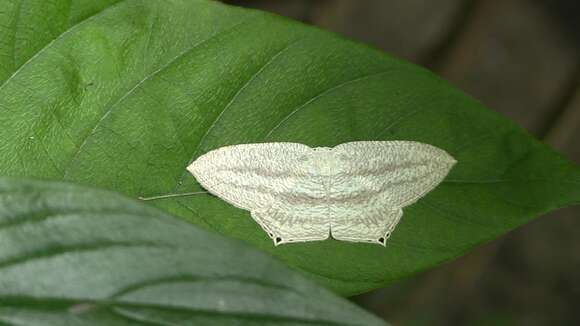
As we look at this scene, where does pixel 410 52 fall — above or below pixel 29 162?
below

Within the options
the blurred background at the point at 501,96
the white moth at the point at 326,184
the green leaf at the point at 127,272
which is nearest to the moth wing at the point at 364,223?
the white moth at the point at 326,184

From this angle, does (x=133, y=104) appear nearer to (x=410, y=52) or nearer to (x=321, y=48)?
(x=321, y=48)

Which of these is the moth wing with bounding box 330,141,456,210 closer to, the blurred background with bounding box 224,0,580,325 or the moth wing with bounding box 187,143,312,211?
the moth wing with bounding box 187,143,312,211

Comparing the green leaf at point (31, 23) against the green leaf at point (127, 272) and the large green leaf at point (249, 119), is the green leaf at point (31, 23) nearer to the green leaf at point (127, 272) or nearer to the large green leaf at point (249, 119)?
the large green leaf at point (249, 119)

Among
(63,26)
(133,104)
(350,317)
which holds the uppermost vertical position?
(63,26)

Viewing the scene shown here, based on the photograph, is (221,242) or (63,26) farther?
(63,26)

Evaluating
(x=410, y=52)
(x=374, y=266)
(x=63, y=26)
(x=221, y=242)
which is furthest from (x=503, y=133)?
(x=410, y=52)

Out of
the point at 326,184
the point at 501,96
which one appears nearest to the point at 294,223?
the point at 326,184

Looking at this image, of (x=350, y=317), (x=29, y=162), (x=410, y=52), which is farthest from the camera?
(x=410, y=52)
